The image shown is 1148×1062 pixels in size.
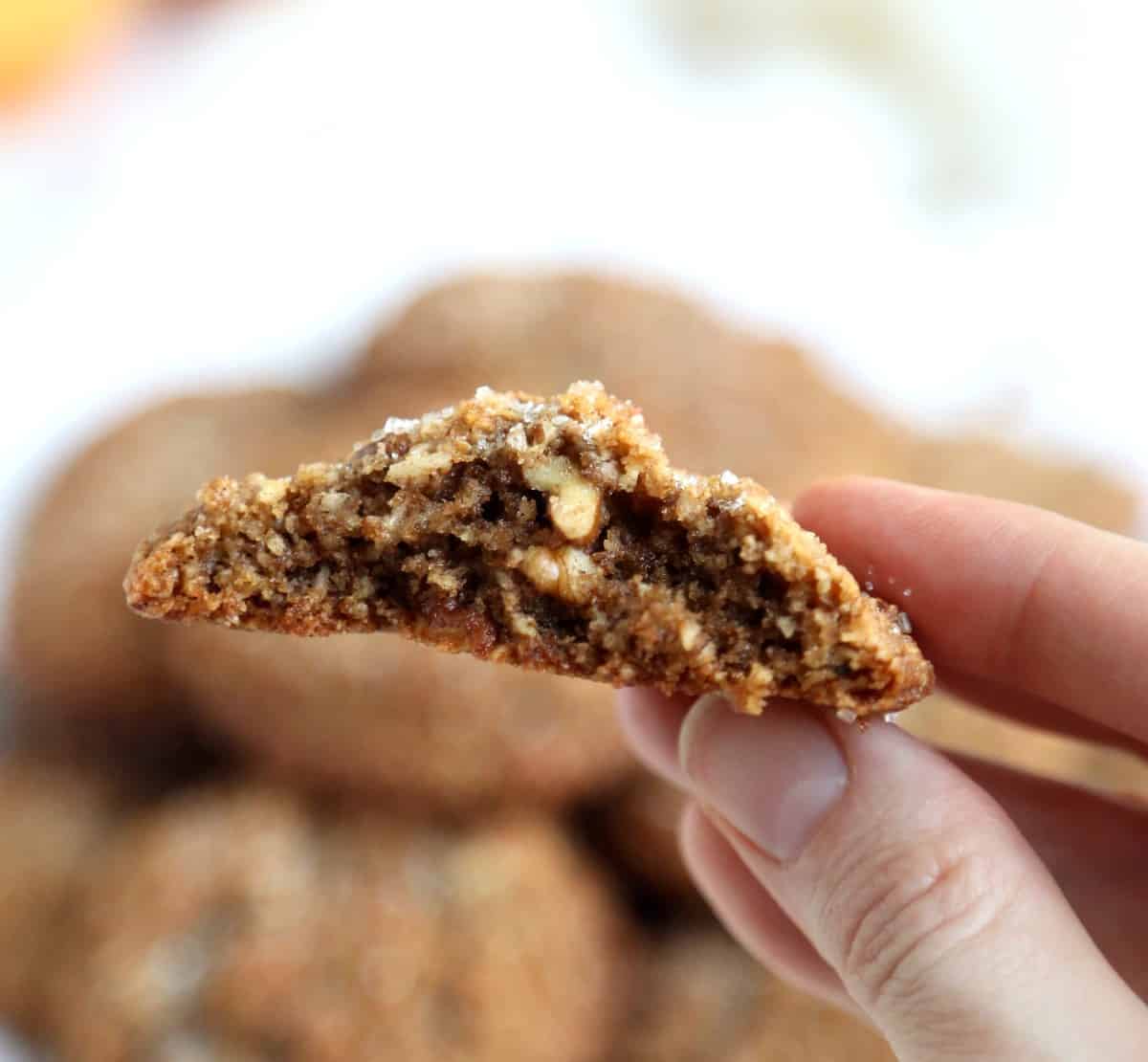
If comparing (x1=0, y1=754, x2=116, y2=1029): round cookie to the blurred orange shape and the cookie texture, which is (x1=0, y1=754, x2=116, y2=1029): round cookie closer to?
the cookie texture

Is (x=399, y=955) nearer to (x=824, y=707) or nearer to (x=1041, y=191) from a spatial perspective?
(x=824, y=707)

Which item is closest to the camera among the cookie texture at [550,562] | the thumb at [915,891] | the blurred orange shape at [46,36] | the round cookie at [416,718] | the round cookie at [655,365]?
the thumb at [915,891]

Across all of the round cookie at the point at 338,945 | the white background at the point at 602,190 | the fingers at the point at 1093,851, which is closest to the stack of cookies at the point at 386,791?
the round cookie at the point at 338,945

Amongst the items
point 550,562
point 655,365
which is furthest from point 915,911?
point 655,365

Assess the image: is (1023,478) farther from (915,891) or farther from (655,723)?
(915,891)

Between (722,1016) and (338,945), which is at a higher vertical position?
(338,945)

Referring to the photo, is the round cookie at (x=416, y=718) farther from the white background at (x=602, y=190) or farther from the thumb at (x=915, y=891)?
the white background at (x=602, y=190)

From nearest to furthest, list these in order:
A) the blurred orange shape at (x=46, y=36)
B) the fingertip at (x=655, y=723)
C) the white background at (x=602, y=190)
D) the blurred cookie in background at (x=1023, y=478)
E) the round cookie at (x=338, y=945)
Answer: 1. the fingertip at (x=655, y=723)
2. the round cookie at (x=338, y=945)
3. the blurred cookie in background at (x=1023, y=478)
4. the white background at (x=602, y=190)
5. the blurred orange shape at (x=46, y=36)

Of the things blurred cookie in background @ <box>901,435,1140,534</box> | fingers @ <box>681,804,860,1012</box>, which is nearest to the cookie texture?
fingers @ <box>681,804,860,1012</box>
